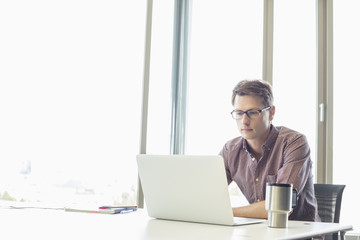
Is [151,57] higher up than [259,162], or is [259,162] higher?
[151,57]

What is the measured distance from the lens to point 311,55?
3908 millimetres

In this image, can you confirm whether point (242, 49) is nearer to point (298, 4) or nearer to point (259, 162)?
point (298, 4)

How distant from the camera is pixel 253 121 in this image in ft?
7.68

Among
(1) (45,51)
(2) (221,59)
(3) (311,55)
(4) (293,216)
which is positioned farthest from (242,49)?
(4) (293,216)

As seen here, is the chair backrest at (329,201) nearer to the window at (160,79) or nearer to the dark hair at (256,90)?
the dark hair at (256,90)

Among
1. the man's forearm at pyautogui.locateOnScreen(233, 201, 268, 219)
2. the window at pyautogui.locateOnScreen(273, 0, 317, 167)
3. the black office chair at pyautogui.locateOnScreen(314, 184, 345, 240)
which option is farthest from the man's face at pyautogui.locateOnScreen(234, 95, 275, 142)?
the window at pyautogui.locateOnScreen(273, 0, 317, 167)

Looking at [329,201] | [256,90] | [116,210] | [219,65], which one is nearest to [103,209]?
[116,210]

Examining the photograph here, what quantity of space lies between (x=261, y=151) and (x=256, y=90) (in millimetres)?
312

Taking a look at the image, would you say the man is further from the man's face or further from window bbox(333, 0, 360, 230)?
window bbox(333, 0, 360, 230)

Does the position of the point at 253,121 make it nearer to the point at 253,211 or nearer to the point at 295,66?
the point at 253,211

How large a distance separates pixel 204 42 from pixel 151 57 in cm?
53

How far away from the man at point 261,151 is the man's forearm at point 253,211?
278 millimetres

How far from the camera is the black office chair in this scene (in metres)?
2.19

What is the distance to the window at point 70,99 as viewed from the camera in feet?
11.6
